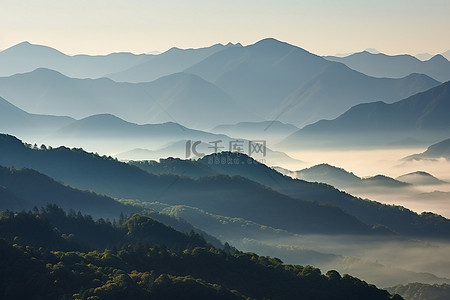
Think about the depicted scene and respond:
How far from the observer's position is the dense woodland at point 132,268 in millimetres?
118125

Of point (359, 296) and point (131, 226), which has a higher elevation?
point (131, 226)

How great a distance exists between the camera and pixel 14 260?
122m

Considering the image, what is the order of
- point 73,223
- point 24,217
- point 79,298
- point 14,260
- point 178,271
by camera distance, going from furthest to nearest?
point 73,223 → point 24,217 → point 178,271 → point 14,260 → point 79,298

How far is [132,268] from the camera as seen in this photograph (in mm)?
137750

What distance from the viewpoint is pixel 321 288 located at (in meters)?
153

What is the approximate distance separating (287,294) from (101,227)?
52.4m

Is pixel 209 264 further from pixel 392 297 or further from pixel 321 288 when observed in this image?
pixel 392 297

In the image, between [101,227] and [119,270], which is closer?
[119,270]

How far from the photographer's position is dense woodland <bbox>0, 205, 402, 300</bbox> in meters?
118

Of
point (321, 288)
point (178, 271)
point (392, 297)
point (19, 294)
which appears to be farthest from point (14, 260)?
point (392, 297)

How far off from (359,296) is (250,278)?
2069 cm

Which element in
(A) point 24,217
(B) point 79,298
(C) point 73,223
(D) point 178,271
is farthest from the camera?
(C) point 73,223

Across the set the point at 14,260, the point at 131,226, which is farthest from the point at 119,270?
the point at 131,226

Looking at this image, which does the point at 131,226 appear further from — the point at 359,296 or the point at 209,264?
the point at 359,296
